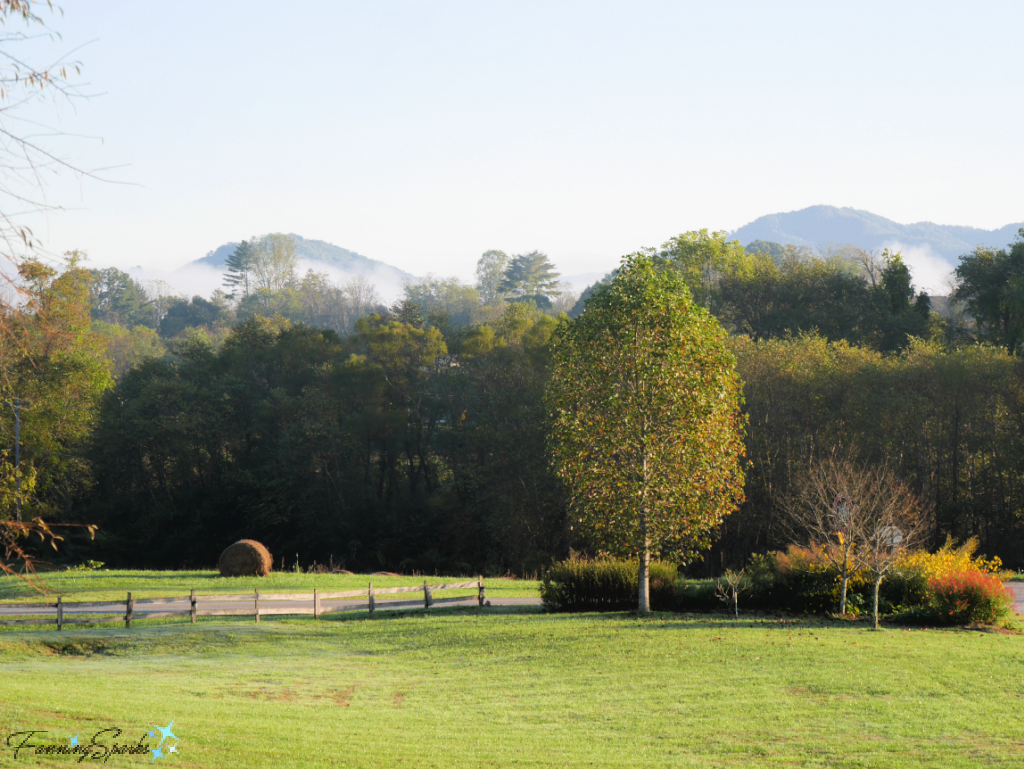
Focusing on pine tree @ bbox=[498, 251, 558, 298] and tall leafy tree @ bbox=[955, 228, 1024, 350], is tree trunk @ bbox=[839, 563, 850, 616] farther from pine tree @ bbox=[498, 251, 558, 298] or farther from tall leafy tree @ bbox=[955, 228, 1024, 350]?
pine tree @ bbox=[498, 251, 558, 298]

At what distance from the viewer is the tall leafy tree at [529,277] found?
435ft

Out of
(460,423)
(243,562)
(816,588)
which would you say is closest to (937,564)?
(816,588)

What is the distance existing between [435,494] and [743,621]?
106ft

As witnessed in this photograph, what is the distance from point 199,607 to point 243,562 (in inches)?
277

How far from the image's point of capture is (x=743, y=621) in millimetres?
21141

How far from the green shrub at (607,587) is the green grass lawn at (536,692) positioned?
1866 mm

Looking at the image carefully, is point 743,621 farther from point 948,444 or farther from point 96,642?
point 948,444

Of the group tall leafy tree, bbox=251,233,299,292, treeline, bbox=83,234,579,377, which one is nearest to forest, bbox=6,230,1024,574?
treeline, bbox=83,234,579,377

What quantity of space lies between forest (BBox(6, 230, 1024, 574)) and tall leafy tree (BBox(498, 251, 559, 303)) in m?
71.8

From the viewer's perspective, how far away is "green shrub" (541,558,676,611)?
950 inches

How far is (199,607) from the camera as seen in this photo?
2453cm

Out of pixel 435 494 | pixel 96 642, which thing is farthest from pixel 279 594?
pixel 435 494

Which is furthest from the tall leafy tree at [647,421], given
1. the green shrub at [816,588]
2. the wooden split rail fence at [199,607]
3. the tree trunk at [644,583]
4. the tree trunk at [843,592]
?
the wooden split rail fence at [199,607]

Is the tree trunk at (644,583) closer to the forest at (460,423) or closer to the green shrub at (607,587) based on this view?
the green shrub at (607,587)
